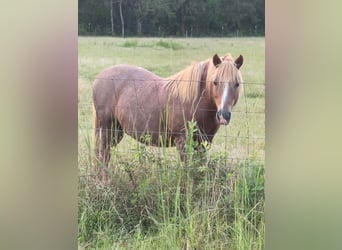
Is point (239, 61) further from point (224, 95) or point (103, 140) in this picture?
point (103, 140)

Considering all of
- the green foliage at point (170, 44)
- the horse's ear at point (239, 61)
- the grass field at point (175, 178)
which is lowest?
the grass field at point (175, 178)

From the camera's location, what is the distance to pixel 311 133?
2.89 metres

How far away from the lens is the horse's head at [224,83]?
293cm

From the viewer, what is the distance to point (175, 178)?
3.05 m

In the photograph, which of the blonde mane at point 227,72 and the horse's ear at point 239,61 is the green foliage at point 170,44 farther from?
the horse's ear at point 239,61

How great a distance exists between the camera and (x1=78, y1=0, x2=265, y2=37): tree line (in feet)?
9.52

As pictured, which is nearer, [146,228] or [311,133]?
[311,133]

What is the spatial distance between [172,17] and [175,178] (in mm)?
908

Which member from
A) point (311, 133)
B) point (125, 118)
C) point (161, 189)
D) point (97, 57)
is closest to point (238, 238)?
point (161, 189)

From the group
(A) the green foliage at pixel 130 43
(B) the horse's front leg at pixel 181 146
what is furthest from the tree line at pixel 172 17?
(B) the horse's front leg at pixel 181 146

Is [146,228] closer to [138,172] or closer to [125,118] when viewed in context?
[138,172]

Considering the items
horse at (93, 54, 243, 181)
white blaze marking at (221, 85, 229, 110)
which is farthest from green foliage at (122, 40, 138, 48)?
white blaze marking at (221, 85, 229, 110)

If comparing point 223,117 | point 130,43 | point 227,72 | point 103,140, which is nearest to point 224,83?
point 227,72

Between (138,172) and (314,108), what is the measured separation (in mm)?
1055
